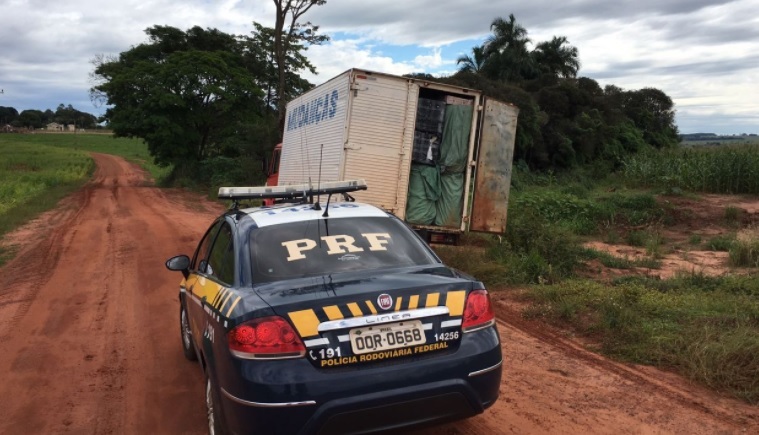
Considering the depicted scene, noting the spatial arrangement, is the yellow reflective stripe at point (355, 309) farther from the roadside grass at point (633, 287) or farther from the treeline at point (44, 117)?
the treeline at point (44, 117)

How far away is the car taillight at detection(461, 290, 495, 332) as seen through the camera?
11.1 feet

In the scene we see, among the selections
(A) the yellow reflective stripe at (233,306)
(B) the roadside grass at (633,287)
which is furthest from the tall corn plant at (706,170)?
(A) the yellow reflective stripe at (233,306)

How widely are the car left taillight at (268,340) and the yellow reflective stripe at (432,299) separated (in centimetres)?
74

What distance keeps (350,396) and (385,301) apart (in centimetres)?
53

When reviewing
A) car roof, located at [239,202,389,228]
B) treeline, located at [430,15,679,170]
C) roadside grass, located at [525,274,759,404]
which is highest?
treeline, located at [430,15,679,170]

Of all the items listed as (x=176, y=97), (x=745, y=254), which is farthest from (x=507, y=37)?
(x=745, y=254)

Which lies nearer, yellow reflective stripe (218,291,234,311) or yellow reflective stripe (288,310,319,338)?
yellow reflective stripe (288,310,319,338)

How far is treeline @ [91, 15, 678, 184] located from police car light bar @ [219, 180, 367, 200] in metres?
21.2

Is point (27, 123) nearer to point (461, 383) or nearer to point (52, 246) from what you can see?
point (52, 246)

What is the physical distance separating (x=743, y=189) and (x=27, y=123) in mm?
152878

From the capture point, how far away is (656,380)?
4.82 meters

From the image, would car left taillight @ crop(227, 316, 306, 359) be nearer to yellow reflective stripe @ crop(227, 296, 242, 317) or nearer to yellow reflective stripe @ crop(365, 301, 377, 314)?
yellow reflective stripe @ crop(227, 296, 242, 317)

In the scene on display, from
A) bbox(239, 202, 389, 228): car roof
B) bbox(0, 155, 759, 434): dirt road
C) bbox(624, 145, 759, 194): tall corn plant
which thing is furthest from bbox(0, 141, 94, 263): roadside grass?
bbox(624, 145, 759, 194): tall corn plant

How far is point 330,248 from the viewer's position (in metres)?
3.91
